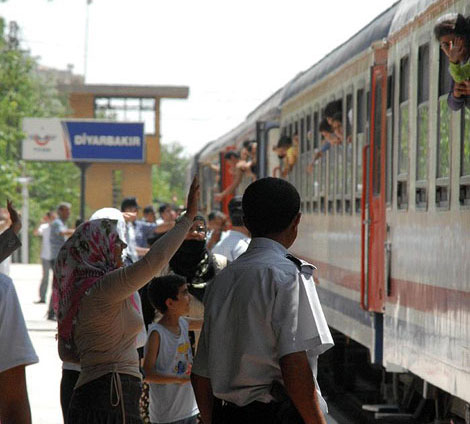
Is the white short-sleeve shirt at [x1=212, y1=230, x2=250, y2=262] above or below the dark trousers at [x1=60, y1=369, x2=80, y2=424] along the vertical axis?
above

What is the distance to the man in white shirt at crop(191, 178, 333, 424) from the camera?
15.0ft

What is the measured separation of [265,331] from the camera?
4.66 meters

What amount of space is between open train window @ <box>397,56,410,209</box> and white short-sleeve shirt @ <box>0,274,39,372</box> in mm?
5588

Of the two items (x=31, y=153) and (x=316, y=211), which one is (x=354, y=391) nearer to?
(x=316, y=211)

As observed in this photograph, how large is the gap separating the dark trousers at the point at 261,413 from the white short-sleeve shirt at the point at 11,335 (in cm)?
65

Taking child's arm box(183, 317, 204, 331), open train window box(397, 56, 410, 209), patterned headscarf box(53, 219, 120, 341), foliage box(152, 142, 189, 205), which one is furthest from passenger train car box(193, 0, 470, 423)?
foliage box(152, 142, 189, 205)

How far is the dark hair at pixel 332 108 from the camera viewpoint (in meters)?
13.9

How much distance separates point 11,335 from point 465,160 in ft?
12.3

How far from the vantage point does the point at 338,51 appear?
14.8 meters

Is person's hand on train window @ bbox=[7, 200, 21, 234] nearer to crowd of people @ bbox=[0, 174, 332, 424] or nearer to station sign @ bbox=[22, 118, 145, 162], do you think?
crowd of people @ bbox=[0, 174, 332, 424]

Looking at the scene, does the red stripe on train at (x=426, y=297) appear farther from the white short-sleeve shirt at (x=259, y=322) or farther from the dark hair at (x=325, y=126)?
the white short-sleeve shirt at (x=259, y=322)

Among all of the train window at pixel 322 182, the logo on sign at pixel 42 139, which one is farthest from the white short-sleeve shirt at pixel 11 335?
the logo on sign at pixel 42 139

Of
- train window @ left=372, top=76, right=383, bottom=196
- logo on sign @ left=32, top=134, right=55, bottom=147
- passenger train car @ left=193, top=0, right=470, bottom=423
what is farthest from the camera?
logo on sign @ left=32, top=134, right=55, bottom=147

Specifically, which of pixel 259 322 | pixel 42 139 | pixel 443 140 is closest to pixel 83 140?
pixel 42 139
